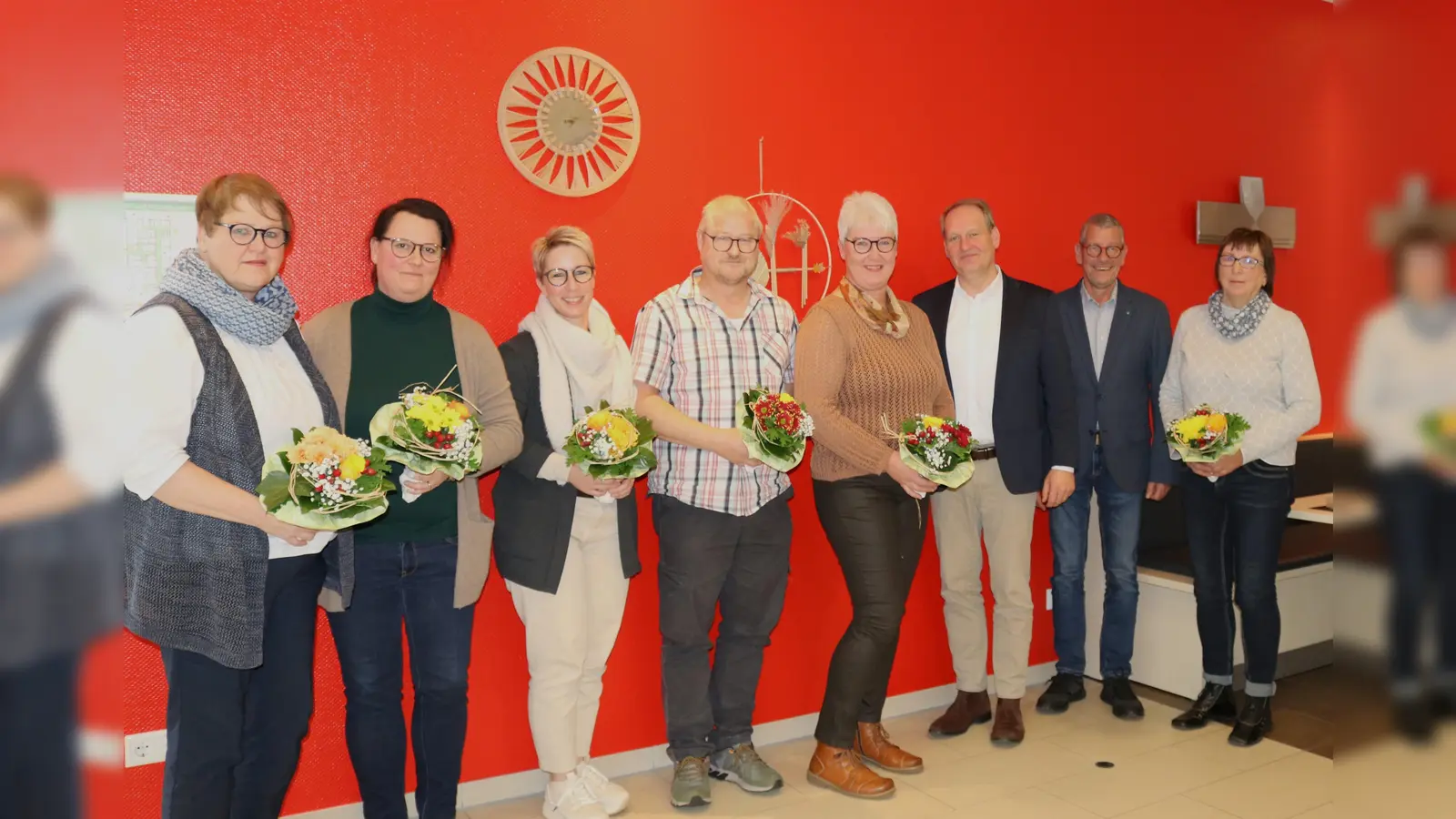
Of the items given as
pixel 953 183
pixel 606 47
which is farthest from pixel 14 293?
pixel 953 183

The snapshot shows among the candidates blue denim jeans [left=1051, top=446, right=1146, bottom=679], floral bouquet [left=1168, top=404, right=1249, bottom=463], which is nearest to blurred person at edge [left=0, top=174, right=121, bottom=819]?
floral bouquet [left=1168, top=404, right=1249, bottom=463]

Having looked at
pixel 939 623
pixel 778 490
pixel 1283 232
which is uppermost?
pixel 1283 232

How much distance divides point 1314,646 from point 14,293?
206 inches

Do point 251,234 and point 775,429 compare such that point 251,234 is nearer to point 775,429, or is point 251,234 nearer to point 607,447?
point 607,447

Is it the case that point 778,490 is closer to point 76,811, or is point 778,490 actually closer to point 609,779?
point 609,779

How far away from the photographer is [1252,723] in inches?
145

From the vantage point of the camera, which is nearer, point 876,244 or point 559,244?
point 559,244

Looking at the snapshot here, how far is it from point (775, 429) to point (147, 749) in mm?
2101

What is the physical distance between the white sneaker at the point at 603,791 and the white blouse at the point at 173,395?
1408 millimetres

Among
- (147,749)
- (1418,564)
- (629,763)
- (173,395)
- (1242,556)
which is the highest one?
(1418,564)

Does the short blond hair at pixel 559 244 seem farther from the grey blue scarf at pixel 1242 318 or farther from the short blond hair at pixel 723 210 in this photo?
the grey blue scarf at pixel 1242 318

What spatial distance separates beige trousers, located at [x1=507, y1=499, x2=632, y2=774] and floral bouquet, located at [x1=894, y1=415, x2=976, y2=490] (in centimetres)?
97

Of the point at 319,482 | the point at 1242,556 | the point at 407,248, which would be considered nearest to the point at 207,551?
the point at 319,482

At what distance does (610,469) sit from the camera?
279 centimetres
